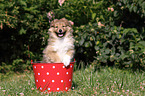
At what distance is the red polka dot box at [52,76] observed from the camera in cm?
300

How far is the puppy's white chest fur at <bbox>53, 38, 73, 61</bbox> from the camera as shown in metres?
3.21

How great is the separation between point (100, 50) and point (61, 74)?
1.85 m

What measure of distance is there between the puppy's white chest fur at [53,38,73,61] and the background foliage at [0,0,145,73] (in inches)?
57.0

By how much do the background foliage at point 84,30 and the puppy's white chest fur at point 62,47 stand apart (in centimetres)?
145

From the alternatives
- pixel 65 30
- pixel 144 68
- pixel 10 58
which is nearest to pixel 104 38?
pixel 144 68

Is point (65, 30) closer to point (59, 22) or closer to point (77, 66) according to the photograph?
point (59, 22)

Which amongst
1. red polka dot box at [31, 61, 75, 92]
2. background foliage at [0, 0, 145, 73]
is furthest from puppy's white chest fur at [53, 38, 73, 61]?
background foliage at [0, 0, 145, 73]

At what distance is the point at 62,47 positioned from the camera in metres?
3.21

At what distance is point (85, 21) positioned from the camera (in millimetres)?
5301

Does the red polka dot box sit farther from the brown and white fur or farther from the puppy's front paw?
the brown and white fur

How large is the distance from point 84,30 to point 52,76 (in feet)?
6.83

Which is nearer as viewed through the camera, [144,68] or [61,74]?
[61,74]

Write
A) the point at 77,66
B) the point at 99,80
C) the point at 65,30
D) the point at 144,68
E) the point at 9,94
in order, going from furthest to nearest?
1. the point at 77,66
2. the point at 144,68
3. the point at 99,80
4. the point at 65,30
5. the point at 9,94

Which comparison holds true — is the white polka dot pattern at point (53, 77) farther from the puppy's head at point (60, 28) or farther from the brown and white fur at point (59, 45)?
the puppy's head at point (60, 28)
